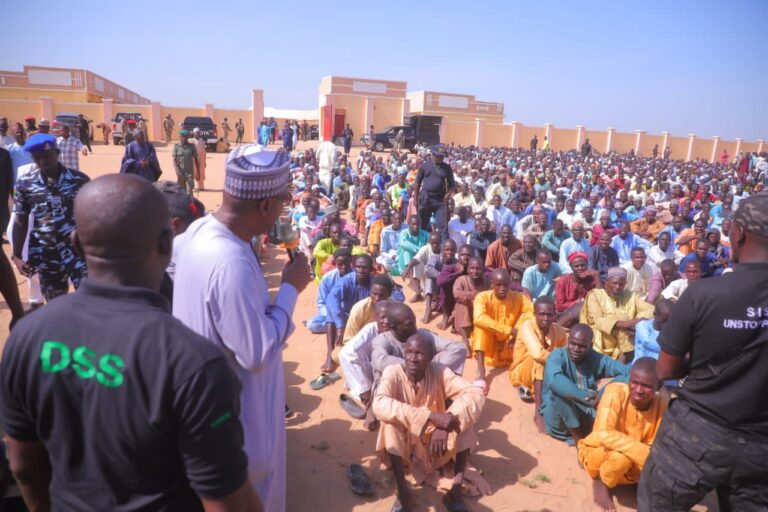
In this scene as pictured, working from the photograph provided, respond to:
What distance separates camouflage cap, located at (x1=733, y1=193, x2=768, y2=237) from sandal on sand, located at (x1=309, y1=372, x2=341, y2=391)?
353cm

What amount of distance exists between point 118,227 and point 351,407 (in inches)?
132

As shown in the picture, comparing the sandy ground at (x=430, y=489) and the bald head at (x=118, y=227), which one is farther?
the sandy ground at (x=430, y=489)

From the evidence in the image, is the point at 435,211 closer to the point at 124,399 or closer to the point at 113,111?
the point at 124,399

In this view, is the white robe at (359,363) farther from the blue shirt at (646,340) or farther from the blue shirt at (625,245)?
the blue shirt at (625,245)

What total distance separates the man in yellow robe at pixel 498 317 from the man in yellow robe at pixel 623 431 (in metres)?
1.69

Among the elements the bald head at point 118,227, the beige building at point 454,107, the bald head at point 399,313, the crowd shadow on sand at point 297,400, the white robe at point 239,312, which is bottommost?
the crowd shadow on sand at point 297,400

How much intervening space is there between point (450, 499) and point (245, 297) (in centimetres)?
218

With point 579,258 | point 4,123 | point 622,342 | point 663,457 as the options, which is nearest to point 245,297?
point 663,457

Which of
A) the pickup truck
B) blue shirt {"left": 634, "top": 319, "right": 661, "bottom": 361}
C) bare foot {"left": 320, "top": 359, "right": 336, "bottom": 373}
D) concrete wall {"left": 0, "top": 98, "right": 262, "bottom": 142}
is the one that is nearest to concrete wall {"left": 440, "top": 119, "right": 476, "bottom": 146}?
concrete wall {"left": 0, "top": 98, "right": 262, "bottom": 142}

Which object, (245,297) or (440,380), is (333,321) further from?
(245,297)

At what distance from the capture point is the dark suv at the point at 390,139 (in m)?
26.8

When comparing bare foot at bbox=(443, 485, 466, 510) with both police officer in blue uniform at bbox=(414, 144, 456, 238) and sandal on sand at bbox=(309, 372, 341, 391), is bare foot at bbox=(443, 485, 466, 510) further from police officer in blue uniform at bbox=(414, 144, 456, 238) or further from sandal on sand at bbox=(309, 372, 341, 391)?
police officer in blue uniform at bbox=(414, 144, 456, 238)

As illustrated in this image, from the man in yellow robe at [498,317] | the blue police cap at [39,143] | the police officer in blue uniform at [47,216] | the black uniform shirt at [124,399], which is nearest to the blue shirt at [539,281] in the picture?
the man in yellow robe at [498,317]

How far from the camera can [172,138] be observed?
2928 centimetres
